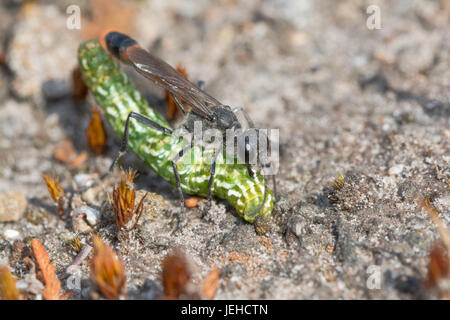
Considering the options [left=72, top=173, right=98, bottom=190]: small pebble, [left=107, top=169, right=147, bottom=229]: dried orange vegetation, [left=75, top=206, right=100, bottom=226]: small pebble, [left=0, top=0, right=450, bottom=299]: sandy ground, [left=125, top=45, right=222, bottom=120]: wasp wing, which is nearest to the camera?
[left=0, top=0, right=450, bottom=299]: sandy ground

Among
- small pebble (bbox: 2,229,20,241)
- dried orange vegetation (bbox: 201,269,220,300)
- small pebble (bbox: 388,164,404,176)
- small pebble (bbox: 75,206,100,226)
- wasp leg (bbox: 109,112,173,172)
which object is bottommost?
dried orange vegetation (bbox: 201,269,220,300)

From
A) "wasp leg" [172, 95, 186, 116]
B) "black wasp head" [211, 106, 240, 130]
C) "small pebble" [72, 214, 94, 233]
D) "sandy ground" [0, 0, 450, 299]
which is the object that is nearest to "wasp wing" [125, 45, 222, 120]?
"black wasp head" [211, 106, 240, 130]

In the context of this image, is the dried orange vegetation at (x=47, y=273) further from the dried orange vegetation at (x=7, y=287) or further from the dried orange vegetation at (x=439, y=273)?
the dried orange vegetation at (x=439, y=273)

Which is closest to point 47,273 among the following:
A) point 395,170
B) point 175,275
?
point 175,275

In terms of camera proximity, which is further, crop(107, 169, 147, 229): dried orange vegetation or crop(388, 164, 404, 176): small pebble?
crop(388, 164, 404, 176): small pebble

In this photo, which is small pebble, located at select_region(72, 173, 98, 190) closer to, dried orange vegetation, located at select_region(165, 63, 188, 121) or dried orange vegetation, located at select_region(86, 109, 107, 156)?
dried orange vegetation, located at select_region(86, 109, 107, 156)

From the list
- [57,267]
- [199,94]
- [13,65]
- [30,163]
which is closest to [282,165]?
[199,94]

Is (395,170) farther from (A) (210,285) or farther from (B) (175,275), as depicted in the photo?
(B) (175,275)
